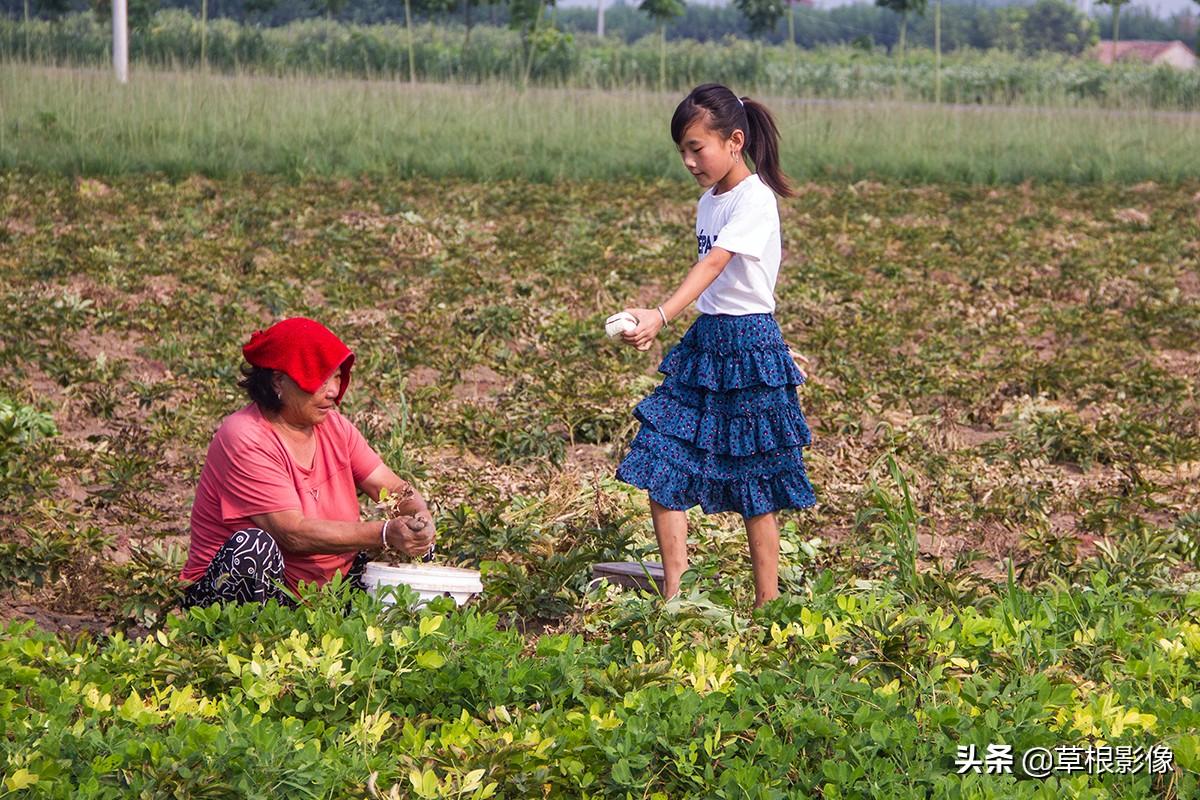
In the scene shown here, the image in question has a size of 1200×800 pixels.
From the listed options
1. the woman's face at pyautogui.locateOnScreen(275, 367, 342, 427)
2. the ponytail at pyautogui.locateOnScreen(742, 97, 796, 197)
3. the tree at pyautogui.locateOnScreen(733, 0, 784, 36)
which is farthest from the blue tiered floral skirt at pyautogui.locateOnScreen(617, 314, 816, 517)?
the tree at pyautogui.locateOnScreen(733, 0, 784, 36)

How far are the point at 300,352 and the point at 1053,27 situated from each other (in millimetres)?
89216

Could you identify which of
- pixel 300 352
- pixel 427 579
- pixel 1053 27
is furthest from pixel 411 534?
pixel 1053 27

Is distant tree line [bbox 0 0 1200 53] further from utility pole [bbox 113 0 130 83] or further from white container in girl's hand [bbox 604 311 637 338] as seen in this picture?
white container in girl's hand [bbox 604 311 637 338]

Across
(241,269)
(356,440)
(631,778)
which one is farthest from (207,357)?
(631,778)

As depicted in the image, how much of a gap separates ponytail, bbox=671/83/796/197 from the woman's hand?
3.94 feet

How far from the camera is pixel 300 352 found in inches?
143

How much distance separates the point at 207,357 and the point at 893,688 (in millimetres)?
4609

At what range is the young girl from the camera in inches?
148

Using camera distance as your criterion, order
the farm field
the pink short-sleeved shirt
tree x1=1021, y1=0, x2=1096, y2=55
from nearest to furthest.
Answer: the farm field
the pink short-sleeved shirt
tree x1=1021, y1=0, x2=1096, y2=55

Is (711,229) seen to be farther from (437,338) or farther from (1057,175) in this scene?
(1057,175)

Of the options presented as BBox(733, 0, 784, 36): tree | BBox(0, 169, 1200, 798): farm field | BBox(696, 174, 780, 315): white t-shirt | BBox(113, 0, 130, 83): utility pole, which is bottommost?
BBox(0, 169, 1200, 798): farm field

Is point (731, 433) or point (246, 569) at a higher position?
point (731, 433)

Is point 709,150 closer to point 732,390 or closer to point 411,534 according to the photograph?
point 732,390

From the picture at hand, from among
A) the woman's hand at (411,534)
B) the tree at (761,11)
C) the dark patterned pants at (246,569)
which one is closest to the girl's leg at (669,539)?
the woman's hand at (411,534)
